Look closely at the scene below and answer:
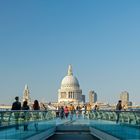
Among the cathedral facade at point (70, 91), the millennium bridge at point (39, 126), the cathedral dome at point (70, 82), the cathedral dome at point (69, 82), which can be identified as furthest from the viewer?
the cathedral dome at point (70, 82)

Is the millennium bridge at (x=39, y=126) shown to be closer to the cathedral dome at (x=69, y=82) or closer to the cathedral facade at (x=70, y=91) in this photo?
the cathedral facade at (x=70, y=91)

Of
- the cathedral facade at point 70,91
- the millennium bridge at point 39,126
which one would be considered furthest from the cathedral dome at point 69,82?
the millennium bridge at point 39,126

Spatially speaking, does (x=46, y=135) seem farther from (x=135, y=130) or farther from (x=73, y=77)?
(x=73, y=77)

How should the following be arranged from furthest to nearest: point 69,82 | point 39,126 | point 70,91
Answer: point 69,82, point 70,91, point 39,126

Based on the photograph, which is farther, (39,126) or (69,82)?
(69,82)

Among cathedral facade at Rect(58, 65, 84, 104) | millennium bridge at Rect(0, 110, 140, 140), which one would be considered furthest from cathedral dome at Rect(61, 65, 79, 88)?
millennium bridge at Rect(0, 110, 140, 140)

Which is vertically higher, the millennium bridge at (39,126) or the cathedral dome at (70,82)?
the cathedral dome at (70,82)

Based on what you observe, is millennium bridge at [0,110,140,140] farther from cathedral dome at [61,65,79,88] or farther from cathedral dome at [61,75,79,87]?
cathedral dome at [61,75,79,87]

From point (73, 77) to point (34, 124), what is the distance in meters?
181

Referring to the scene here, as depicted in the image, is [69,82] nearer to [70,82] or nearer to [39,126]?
[70,82]

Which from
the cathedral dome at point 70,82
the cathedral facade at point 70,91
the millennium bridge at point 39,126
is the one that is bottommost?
the millennium bridge at point 39,126

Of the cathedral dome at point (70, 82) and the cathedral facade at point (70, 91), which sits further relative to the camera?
the cathedral dome at point (70, 82)

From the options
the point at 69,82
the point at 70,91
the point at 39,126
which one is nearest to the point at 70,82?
the point at 69,82

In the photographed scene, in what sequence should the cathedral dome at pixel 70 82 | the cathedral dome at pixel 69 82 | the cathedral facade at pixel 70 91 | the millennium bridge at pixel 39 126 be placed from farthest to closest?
the cathedral dome at pixel 70 82 → the cathedral dome at pixel 69 82 → the cathedral facade at pixel 70 91 → the millennium bridge at pixel 39 126
